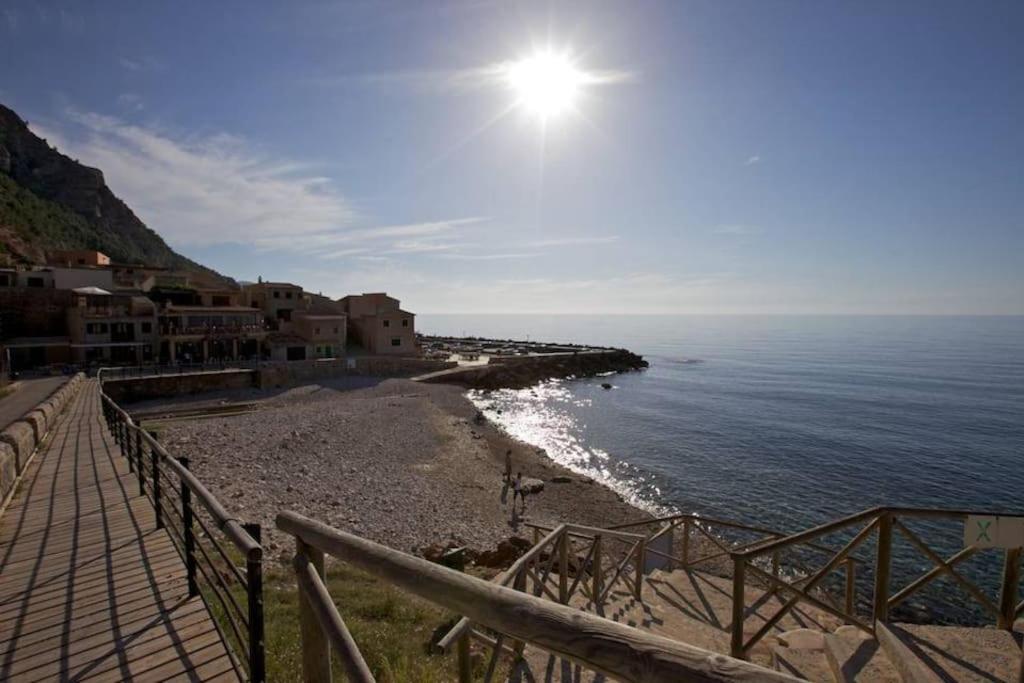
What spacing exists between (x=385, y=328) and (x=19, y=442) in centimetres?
4241

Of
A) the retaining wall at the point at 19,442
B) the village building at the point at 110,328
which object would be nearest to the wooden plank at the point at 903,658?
the retaining wall at the point at 19,442

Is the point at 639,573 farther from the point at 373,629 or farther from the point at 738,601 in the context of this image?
the point at 373,629

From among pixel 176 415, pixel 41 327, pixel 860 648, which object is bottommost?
pixel 176 415

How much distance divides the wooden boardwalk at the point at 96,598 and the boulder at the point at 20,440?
1234 mm

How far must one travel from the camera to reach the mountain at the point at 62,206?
222 ft

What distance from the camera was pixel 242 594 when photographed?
26.6 feet

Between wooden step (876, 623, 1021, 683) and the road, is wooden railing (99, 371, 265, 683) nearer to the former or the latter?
wooden step (876, 623, 1021, 683)

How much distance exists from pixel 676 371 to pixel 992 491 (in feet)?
174

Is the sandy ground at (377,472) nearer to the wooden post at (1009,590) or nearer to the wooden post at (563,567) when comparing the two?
the wooden post at (563,567)

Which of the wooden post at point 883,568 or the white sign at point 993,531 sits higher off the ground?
the white sign at point 993,531

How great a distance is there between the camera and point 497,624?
1.62 m

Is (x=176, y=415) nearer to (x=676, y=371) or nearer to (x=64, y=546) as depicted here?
(x=64, y=546)

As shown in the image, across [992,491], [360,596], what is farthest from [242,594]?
[992,491]

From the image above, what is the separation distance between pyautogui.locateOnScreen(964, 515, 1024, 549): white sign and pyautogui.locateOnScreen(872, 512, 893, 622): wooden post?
745 mm
